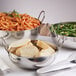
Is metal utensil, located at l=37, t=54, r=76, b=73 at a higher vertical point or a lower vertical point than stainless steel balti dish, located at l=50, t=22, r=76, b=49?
lower

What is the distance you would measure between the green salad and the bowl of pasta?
114 mm

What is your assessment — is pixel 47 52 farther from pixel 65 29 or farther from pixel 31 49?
pixel 65 29

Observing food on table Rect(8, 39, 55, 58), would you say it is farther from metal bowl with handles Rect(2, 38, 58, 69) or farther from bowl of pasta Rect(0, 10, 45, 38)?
bowl of pasta Rect(0, 10, 45, 38)

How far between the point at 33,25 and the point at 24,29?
0.31ft

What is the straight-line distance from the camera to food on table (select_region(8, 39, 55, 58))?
43.9 inches

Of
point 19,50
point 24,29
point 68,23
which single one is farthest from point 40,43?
point 68,23

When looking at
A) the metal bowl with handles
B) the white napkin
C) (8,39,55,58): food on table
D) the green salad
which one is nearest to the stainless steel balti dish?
the green salad

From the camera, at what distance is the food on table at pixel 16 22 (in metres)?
1.49

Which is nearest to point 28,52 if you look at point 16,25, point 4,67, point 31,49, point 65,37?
point 31,49

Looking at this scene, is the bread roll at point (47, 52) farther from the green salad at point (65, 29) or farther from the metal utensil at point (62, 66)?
the green salad at point (65, 29)

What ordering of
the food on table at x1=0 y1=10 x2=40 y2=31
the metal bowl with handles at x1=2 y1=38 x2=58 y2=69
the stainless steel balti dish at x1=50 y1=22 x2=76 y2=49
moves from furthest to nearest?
1. the food on table at x1=0 y1=10 x2=40 y2=31
2. the stainless steel balti dish at x1=50 y1=22 x2=76 y2=49
3. the metal bowl with handles at x1=2 y1=38 x2=58 y2=69

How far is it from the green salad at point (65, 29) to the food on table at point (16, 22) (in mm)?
140

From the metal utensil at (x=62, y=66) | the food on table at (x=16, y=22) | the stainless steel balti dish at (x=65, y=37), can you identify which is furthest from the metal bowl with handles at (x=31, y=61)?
the food on table at (x=16, y=22)

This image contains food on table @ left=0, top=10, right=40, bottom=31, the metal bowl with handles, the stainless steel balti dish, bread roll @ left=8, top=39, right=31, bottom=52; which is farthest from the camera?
food on table @ left=0, top=10, right=40, bottom=31
